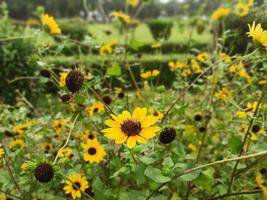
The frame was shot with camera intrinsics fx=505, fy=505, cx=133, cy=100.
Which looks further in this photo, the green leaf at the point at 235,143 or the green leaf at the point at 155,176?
the green leaf at the point at 235,143

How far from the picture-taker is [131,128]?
1.26 m

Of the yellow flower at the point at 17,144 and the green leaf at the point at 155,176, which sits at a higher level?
the green leaf at the point at 155,176

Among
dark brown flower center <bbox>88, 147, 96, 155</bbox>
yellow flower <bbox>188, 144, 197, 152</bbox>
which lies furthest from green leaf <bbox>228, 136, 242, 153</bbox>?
yellow flower <bbox>188, 144, 197, 152</bbox>

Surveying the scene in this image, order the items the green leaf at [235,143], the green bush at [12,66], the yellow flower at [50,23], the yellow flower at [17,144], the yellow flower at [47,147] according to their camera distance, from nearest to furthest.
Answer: the green leaf at [235,143] → the yellow flower at [17,144] → the yellow flower at [50,23] → the yellow flower at [47,147] → the green bush at [12,66]

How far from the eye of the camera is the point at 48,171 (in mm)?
1325

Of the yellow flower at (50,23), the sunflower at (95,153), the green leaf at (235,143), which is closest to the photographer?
the green leaf at (235,143)

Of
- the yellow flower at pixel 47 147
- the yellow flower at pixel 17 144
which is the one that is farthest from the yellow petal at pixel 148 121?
the yellow flower at pixel 47 147

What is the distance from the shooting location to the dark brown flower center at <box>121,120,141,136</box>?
1254mm

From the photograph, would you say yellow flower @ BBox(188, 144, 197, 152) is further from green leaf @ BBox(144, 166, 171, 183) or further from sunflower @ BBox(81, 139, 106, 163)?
green leaf @ BBox(144, 166, 171, 183)

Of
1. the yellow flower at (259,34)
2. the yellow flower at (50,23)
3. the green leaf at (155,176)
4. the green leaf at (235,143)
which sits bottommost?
the green leaf at (235,143)

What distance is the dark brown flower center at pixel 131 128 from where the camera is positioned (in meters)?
1.25

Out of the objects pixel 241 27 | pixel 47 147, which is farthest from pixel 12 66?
pixel 47 147

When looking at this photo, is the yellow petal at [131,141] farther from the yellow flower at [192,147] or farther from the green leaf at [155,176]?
the yellow flower at [192,147]

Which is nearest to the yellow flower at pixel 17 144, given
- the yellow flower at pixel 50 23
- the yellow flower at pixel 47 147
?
the yellow flower at pixel 47 147
